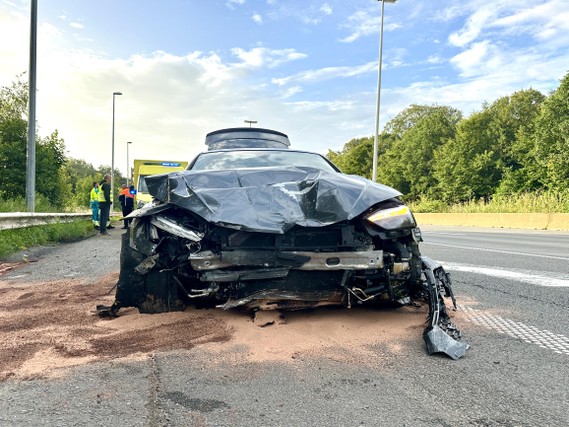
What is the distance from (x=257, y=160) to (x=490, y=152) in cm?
4019

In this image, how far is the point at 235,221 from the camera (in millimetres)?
3029

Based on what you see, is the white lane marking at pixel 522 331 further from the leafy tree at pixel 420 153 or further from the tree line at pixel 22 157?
the leafy tree at pixel 420 153

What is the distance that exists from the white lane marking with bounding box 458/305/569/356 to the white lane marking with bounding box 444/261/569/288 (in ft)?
6.03

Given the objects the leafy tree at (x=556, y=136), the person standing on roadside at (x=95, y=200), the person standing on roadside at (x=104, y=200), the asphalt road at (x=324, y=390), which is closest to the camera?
the asphalt road at (x=324, y=390)

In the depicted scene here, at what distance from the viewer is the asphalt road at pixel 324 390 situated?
6.48 feet

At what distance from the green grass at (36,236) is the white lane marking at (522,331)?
7657 mm

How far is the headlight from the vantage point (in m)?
3.04

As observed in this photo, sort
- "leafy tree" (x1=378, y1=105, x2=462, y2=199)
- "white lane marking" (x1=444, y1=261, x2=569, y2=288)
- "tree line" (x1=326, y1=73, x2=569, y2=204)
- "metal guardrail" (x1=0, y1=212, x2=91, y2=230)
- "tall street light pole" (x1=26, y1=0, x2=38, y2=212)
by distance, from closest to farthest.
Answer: "white lane marking" (x1=444, y1=261, x2=569, y2=288) < "metal guardrail" (x1=0, y1=212, x2=91, y2=230) < "tall street light pole" (x1=26, y1=0, x2=38, y2=212) < "tree line" (x1=326, y1=73, x2=569, y2=204) < "leafy tree" (x1=378, y1=105, x2=462, y2=199)

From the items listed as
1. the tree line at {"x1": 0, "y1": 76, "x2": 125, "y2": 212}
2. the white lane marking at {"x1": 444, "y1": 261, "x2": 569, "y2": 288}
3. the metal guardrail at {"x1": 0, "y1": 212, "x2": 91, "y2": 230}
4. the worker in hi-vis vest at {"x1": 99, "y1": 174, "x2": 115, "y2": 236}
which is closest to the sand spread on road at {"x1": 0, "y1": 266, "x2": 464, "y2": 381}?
the white lane marking at {"x1": 444, "y1": 261, "x2": 569, "y2": 288}

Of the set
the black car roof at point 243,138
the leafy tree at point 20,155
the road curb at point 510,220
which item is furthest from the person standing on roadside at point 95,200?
the road curb at point 510,220

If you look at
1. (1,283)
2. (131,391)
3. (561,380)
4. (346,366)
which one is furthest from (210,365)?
(1,283)

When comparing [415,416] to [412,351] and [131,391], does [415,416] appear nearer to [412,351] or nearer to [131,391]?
[412,351]

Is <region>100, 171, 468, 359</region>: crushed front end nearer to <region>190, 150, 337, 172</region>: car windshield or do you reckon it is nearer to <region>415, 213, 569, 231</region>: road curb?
<region>190, 150, 337, 172</region>: car windshield

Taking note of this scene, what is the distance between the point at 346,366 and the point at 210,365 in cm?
80
